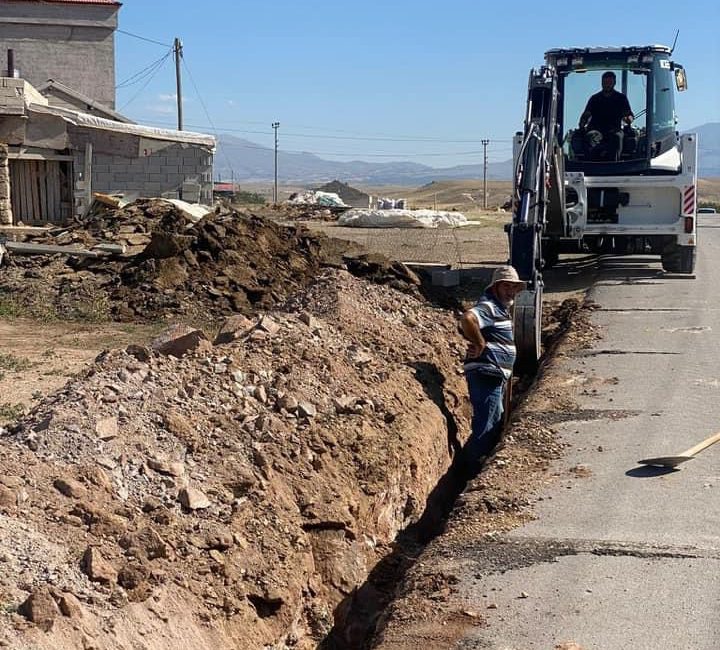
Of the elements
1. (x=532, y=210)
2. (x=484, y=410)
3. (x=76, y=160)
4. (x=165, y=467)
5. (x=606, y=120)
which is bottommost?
(x=484, y=410)

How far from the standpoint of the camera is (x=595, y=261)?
1988cm

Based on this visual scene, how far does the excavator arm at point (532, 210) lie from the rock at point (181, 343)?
3.40 m

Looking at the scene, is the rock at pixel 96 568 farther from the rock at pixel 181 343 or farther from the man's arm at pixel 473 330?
the man's arm at pixel 473 330

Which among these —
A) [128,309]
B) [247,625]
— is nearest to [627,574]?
[247,625]

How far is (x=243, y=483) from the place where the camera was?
6.36 meters

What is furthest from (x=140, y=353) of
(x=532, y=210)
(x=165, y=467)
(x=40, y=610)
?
(x=532, y=210)

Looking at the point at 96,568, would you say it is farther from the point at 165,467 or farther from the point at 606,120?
the point at 606,120

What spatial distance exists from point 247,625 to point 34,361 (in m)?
6.62

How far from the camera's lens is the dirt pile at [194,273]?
14.7 metres

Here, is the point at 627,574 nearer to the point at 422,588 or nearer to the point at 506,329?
the point at 422,588

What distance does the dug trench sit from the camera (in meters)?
4.93

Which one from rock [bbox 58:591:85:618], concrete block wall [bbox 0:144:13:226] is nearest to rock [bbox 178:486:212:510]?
rock [bbox 58:591:85:618]

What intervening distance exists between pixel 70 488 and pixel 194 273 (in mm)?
10214

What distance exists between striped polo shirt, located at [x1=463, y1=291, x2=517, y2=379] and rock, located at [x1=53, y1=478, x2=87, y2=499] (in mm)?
3863
